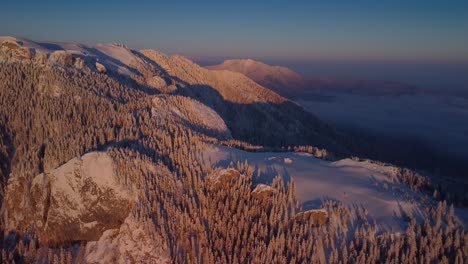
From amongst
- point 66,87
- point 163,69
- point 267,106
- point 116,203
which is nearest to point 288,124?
point 267,106

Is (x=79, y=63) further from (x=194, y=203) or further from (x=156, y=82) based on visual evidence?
(x=194, y=203)

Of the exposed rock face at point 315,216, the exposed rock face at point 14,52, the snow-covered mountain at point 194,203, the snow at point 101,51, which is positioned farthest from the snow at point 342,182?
the snow at point 101,51

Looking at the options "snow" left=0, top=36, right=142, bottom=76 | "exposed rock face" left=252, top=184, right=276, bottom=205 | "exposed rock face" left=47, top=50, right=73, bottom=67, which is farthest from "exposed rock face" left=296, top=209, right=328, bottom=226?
"snow" left=0, top=36, right=142, bottom=76

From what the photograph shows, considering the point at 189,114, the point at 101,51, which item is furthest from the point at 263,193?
the point at 101,51

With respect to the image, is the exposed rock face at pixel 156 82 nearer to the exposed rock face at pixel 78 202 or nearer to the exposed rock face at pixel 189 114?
the exposed rock face at pixel 189 114

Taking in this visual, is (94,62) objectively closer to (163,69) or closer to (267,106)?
(163,69)
